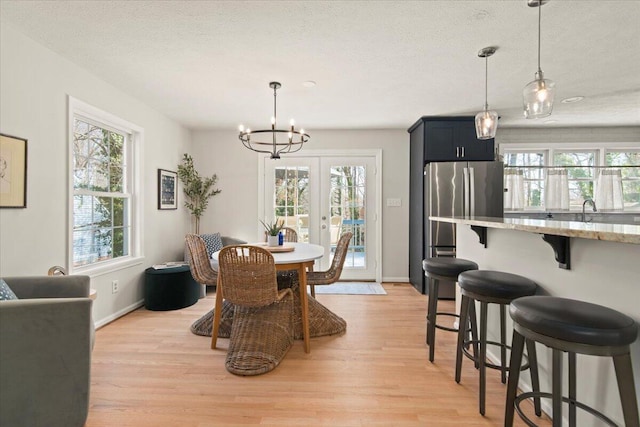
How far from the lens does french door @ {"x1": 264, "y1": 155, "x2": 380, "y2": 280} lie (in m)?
4.74

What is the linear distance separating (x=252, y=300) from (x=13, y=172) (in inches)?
72.7

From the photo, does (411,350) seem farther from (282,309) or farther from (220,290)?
(220,290)

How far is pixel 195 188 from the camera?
177 inches

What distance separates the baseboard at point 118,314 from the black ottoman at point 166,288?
0.11 metres

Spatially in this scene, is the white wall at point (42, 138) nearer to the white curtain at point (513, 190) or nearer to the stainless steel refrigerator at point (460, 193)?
the stainless steel refrigerator at point (460, 193)

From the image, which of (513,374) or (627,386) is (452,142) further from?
(627,386)

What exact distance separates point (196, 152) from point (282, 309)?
10.6 feet

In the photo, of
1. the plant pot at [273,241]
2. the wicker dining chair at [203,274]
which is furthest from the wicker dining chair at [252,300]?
the plant pot at [273,241]

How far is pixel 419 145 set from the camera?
424cm

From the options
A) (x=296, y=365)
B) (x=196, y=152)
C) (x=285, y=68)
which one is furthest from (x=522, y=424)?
(x=196, y=152)

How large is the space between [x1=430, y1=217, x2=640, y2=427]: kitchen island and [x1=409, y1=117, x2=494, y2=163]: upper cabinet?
2.21 m

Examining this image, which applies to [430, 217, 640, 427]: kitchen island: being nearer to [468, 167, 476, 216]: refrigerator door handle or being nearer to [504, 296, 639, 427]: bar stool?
[504, 296, 639, 427]: bar stool

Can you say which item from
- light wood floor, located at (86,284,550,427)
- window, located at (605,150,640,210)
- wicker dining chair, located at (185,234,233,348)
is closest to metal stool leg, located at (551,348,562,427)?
light wood floor, located at (86,284,550,427)

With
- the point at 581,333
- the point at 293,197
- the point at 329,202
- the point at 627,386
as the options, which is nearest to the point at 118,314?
the point at 293,197
